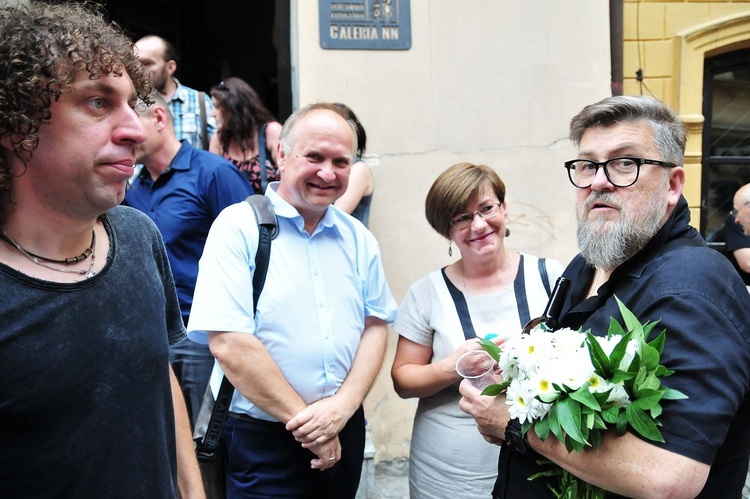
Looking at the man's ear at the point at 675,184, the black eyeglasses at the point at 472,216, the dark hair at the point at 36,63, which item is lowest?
the black eyeglasses at the point at 472,216

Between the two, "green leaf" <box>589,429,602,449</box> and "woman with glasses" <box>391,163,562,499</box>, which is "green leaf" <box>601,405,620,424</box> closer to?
"green leaf" <box>589,429,602,449</box>

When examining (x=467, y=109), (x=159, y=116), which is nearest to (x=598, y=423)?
(x=159, y=116)

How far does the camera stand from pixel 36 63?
4.66 ft

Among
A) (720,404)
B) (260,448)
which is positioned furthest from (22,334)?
(720,404)

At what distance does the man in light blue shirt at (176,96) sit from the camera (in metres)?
4.28

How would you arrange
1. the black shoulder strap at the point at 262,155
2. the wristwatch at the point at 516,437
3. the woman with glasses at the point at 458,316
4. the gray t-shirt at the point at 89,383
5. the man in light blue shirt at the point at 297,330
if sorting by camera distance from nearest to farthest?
the gray t-shirt at the point at 89,383, the wristwatch at the point at 516,437, the man in light blue shirt at the point at 297,330, the woman with glasses at the point at 458,316, the black shoulder strap at the point at 262,155

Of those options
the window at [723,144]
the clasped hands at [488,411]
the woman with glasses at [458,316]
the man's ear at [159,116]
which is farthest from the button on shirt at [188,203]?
the window at [723,144]

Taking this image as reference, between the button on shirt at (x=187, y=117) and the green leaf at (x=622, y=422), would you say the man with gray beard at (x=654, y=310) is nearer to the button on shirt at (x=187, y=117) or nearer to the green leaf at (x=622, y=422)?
the green leaf at (x=622, y=422)

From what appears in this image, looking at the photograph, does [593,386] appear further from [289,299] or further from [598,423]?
[289,299]

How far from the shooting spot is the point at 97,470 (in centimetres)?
148

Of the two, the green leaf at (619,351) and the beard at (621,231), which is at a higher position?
the beard at (621,231)

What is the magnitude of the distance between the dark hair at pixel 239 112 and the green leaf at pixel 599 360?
2.91 metres

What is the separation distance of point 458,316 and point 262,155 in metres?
1.84

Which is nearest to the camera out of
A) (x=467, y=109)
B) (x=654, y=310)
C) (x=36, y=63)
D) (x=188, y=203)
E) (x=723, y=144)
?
(x=36, y=63)
